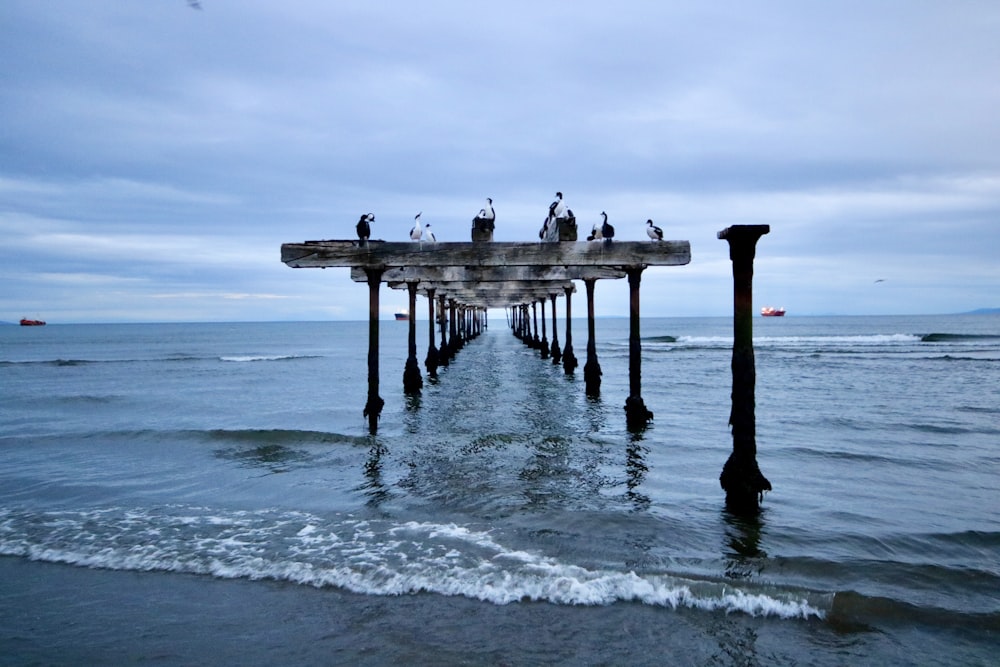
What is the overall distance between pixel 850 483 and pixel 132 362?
39.8 m

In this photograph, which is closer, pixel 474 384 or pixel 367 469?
pixel 367 469

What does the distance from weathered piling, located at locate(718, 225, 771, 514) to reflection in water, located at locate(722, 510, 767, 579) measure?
181mm

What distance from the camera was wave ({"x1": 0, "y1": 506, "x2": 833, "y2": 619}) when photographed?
5.05 metres

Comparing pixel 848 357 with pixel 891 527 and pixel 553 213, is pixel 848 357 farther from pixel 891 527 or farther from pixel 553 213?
pixel 891 527

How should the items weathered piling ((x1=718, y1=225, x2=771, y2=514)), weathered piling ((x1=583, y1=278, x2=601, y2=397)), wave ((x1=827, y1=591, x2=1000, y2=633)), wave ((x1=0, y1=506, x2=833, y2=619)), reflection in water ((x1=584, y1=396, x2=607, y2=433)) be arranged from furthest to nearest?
weathered piling ((x1=583, y1=278, x2=601, y2=397)), reflection in water ((x1=584, y1=396, x2=607, y2=433)), weathered piling ((x1=718, y1=225, x2=771, y2=514)), wave ((x1=0, y1=506, x2=833, y2=619)), wave ((x1=827, y1=591, x2=1000, y2=633))

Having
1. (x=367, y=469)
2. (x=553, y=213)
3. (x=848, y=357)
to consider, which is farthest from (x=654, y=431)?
(x=848, y=357)

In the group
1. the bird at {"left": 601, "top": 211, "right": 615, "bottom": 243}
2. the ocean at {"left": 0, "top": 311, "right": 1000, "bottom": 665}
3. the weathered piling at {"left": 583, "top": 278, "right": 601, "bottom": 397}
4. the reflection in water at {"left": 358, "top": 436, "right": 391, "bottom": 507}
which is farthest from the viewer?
the weathered piling at {"left": 583, "top": 278, "right": 601, "bottom": 397}

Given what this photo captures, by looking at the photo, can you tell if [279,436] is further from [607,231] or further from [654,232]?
[654,232]

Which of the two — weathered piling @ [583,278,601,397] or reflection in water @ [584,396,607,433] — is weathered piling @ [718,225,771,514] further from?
weathered piling @ [583,278,601,397]

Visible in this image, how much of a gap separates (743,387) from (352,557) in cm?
408

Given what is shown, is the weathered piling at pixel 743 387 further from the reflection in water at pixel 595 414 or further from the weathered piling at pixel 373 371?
the weathered piling at pixel 373 371

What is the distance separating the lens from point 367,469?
945 centimetres

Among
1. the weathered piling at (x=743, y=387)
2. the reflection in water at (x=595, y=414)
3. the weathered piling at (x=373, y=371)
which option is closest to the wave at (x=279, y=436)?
the weathered piling at (x=373, y=371)

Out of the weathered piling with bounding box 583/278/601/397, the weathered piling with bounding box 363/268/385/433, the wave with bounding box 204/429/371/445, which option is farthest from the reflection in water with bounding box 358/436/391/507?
the weathered piling with bounding box 583/278/601/397
